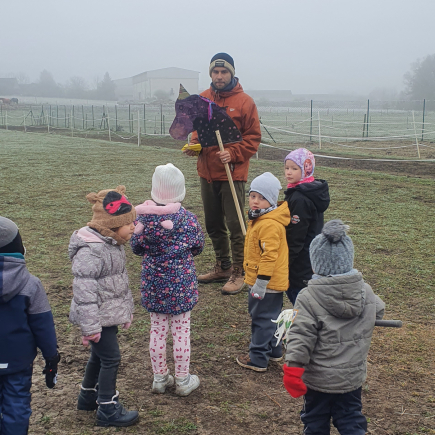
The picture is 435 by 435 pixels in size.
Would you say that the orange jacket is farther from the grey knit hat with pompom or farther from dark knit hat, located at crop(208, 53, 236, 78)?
the grey knit hat with pompom

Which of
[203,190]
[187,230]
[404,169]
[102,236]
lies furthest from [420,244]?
[404,169]

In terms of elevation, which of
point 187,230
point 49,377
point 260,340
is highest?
point 187,230

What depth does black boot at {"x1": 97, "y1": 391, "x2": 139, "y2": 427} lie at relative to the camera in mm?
2648

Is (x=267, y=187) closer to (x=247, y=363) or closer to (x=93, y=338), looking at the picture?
(x=247, y=363)

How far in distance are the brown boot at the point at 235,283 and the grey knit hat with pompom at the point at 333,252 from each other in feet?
8.01

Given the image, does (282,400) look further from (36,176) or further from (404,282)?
(36,176)

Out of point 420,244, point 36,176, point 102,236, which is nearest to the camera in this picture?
point 102,236

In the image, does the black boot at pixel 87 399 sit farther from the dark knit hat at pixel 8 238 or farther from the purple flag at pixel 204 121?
the purple flag at pixel 204 121

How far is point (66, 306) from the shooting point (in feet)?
13.9

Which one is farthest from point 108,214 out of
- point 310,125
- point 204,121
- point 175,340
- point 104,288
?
point 310,125

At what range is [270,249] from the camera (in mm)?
3084

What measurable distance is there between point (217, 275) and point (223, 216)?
581 millimetres

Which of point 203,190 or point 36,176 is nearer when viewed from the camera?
point 203,190

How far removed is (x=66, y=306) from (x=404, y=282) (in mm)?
3095
